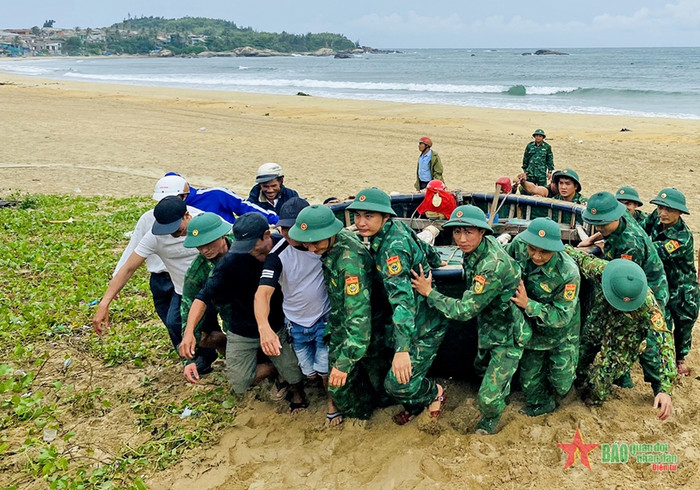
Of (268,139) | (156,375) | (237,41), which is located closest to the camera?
(156,375)

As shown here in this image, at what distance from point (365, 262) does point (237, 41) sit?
14395cm

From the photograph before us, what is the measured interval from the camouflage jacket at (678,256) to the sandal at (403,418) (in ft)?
8.06

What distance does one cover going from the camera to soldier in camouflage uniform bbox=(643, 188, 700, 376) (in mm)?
4398

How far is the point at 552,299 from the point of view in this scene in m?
3.62

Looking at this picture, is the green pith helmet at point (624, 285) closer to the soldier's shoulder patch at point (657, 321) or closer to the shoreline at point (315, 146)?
the soldier's shoulder patch at point (657, 321)

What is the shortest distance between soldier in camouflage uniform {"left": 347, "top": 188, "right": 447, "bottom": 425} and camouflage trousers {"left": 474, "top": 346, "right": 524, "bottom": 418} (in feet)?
1.25

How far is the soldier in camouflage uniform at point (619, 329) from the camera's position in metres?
3.45

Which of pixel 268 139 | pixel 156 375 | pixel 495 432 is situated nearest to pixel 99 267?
pixel 156 375

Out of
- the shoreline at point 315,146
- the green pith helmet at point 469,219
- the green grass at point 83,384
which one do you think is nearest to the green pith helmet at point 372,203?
the green pith helmet at point 469,219

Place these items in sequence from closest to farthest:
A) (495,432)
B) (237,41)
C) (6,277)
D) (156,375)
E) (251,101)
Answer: (495,432), (156,375), (6,277), (251,101), (237,41)

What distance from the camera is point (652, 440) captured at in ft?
12.1

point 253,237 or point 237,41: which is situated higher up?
point 237,41

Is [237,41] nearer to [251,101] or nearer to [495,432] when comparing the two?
[251,101]

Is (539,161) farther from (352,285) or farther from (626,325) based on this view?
(352,285)
